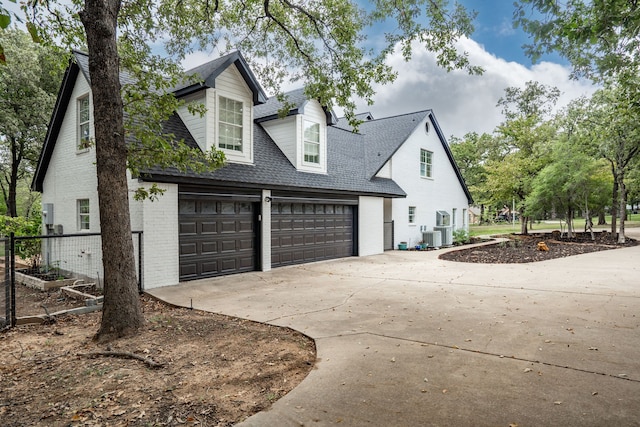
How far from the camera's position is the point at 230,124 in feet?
35.6

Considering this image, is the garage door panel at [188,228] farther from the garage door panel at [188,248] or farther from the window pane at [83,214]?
the window pane at [83,214]

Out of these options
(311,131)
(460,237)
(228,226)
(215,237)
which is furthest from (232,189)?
(460,237)

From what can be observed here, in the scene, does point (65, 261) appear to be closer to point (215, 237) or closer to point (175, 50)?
point (215, 237)

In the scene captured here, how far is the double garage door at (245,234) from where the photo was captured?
9.44 meters

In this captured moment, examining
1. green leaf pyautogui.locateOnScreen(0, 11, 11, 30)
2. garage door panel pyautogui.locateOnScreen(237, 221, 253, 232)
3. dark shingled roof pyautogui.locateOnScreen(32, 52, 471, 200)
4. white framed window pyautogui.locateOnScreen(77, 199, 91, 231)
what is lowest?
garage door panel pyautogui.locateOnScreen(237, 221, 253, 232)

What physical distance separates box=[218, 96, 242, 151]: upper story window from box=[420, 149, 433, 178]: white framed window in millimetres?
11150

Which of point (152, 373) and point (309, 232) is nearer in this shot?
point (152, 373)

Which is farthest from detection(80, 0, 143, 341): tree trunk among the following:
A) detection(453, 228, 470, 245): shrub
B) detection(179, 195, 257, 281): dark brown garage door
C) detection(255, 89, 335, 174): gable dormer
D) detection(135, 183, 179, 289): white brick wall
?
detection(453, 228, 470, 245): shrub

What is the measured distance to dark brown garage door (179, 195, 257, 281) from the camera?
9336 mm

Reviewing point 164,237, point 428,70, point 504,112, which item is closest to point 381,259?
point 428,70

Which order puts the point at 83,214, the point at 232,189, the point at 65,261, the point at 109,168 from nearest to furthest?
1. the point at 109,168
2. the point at 65,261
3. the point at 232,189
4. the point at 83,214

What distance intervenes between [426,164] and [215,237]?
524 inches

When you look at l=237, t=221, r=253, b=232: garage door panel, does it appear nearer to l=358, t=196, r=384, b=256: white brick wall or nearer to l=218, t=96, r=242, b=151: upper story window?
l=218, t=96, r=242, b=151: upper story window

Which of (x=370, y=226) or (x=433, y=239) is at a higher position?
(x=370, y=226)
